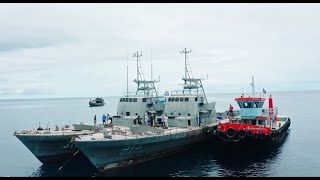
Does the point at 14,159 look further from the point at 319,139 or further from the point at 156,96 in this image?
the point at 319,139

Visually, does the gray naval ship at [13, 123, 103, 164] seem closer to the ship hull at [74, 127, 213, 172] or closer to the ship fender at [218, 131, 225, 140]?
the ship hull at [74, 127, 213, 172]

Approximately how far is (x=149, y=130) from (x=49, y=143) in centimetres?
1149

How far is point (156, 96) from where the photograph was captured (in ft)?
155

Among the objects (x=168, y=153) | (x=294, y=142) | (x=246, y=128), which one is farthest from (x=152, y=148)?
(x=294, y=142)

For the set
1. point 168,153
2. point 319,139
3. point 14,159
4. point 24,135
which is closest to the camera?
point 24,135

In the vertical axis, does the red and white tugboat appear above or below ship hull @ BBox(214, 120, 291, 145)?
above

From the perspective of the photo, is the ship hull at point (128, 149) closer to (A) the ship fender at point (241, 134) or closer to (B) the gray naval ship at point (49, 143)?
(B) the gray naval ship at point (49, 143)

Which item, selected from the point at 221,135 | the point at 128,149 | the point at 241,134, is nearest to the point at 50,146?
the point at 128,149

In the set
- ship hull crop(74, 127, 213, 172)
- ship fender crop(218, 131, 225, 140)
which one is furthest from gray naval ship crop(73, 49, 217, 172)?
ship fender crop(218, 131, 225, 140)

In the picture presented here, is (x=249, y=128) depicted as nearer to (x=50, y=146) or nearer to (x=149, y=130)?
(x=149, y=130)

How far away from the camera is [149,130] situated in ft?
118

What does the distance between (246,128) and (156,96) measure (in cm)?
1479

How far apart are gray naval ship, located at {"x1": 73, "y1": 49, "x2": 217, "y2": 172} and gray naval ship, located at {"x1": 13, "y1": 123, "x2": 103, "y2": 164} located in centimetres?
401

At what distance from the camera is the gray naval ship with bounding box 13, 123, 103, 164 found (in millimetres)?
34188
